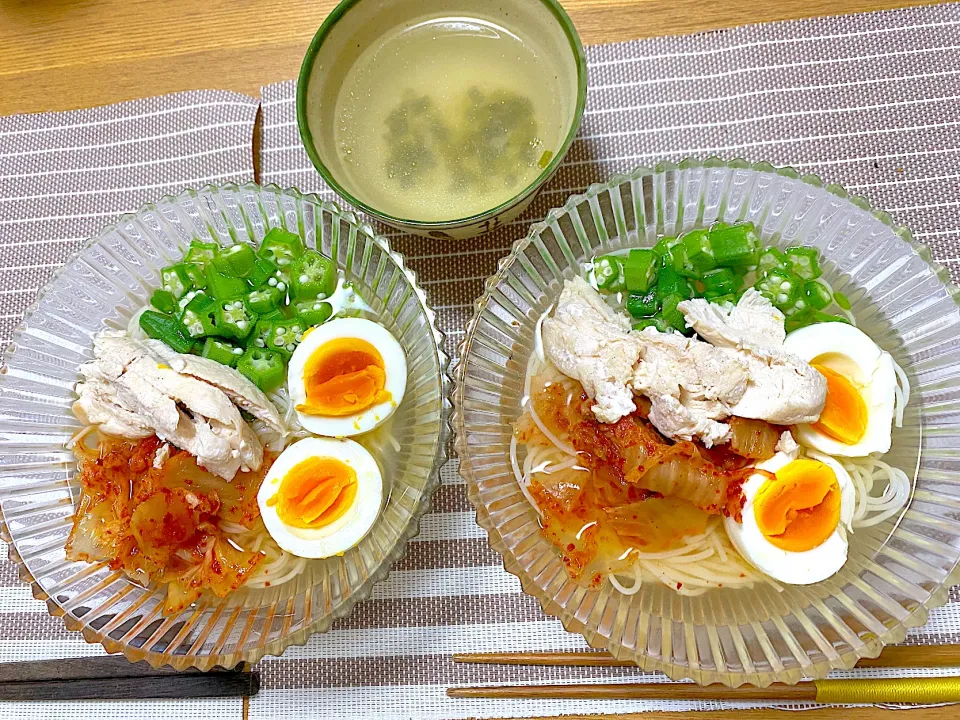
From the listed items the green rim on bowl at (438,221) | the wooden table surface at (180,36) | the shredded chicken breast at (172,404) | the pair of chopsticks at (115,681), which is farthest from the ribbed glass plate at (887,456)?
the pair of chopsticks at (115,681)

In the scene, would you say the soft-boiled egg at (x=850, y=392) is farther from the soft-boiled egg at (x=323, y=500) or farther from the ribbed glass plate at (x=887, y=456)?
the soft-boiled egg at (x=323, y=500)

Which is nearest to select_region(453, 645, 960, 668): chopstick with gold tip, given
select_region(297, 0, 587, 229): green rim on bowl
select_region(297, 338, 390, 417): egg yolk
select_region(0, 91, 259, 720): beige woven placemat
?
select_region(297, 338, 390, 417): egg yolk

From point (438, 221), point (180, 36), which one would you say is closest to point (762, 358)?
point (438, 221)

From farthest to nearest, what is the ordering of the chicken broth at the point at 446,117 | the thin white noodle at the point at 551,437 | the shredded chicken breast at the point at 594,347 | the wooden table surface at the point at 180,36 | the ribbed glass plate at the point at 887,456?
the wooden table surface at the point at 180,36 < the chicken broth at the point at 446,117 < the thin white noodle at the point at 551,437 < the shredded chicken breast at the point at 594,347 < the ribbed glass plate at the point at 887,456

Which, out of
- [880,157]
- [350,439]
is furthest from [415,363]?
[880,157]

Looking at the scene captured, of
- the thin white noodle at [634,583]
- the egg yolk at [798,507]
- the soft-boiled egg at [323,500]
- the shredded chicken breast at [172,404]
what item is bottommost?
the thin white noodle at [634,583]
